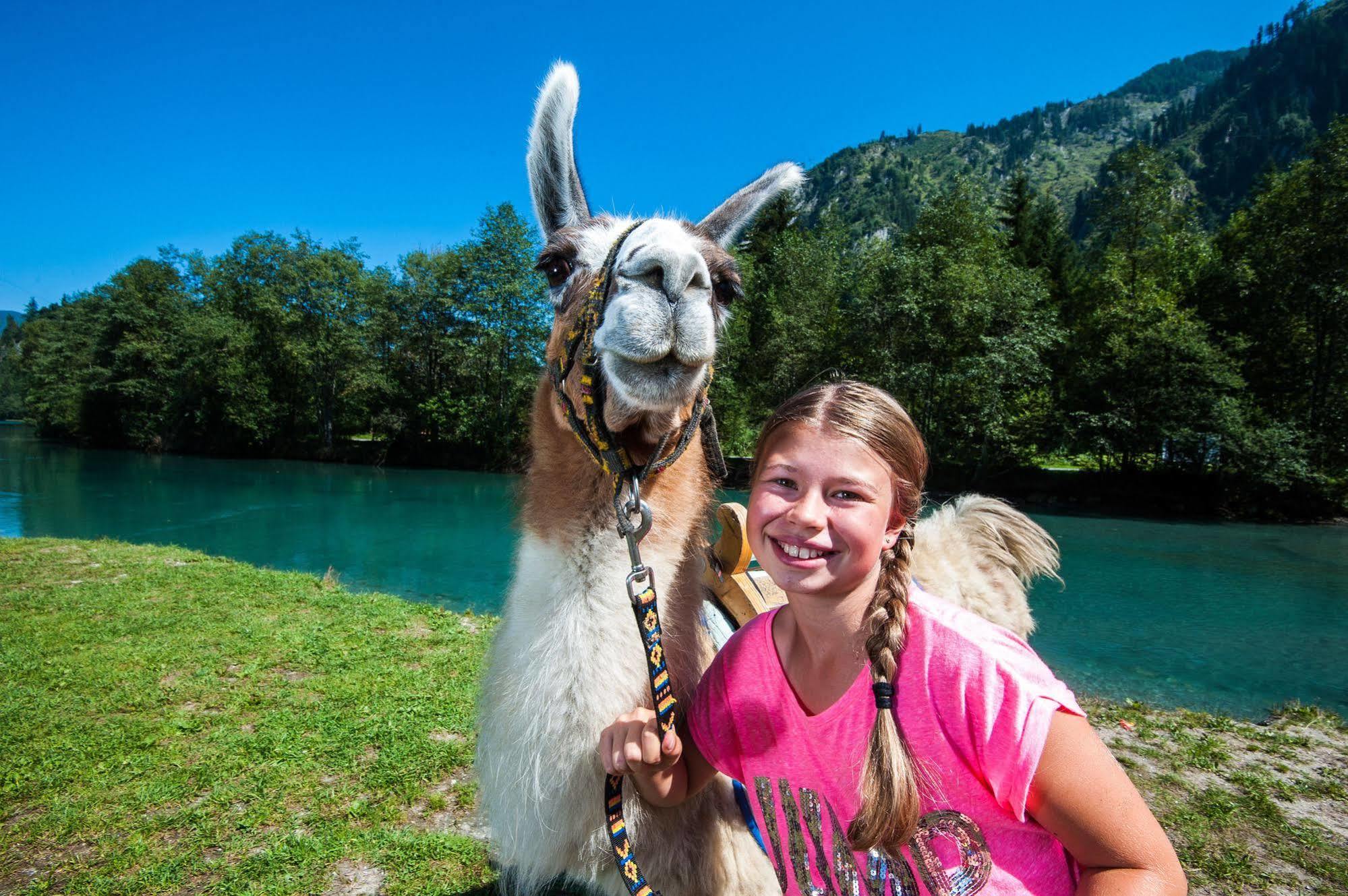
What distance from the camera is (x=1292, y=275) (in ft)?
73.6

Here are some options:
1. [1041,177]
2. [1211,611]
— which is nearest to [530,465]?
[1211,611]

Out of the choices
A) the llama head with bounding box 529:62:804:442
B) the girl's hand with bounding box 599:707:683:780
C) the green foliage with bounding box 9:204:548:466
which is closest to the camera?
the girl's hand with bounding box 599:707:683:780

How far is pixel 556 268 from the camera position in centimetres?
215

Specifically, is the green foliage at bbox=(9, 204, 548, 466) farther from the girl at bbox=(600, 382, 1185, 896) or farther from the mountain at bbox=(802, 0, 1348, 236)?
the mountain at bbox=(802, 0, 1348, 236)

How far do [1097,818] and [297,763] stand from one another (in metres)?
4.19

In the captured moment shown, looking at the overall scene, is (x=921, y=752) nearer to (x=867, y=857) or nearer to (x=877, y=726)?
(x=877, y=726)

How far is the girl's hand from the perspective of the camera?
1.39 m

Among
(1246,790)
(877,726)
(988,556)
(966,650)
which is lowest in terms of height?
(1246,790)

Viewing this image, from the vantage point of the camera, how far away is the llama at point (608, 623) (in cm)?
157

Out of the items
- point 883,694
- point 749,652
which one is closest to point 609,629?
point 749,652

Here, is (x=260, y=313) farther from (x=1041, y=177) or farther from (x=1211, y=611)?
(x=1041, y=177)

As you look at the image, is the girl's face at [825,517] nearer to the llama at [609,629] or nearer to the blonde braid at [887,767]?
the blonde braid at [887,767]

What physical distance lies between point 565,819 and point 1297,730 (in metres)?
6.95

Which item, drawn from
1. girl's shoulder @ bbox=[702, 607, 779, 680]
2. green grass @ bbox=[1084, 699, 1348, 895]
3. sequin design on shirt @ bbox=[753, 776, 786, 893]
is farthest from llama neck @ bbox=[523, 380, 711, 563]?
green grass @ bbox=[1084, 699, 1348, 895]
